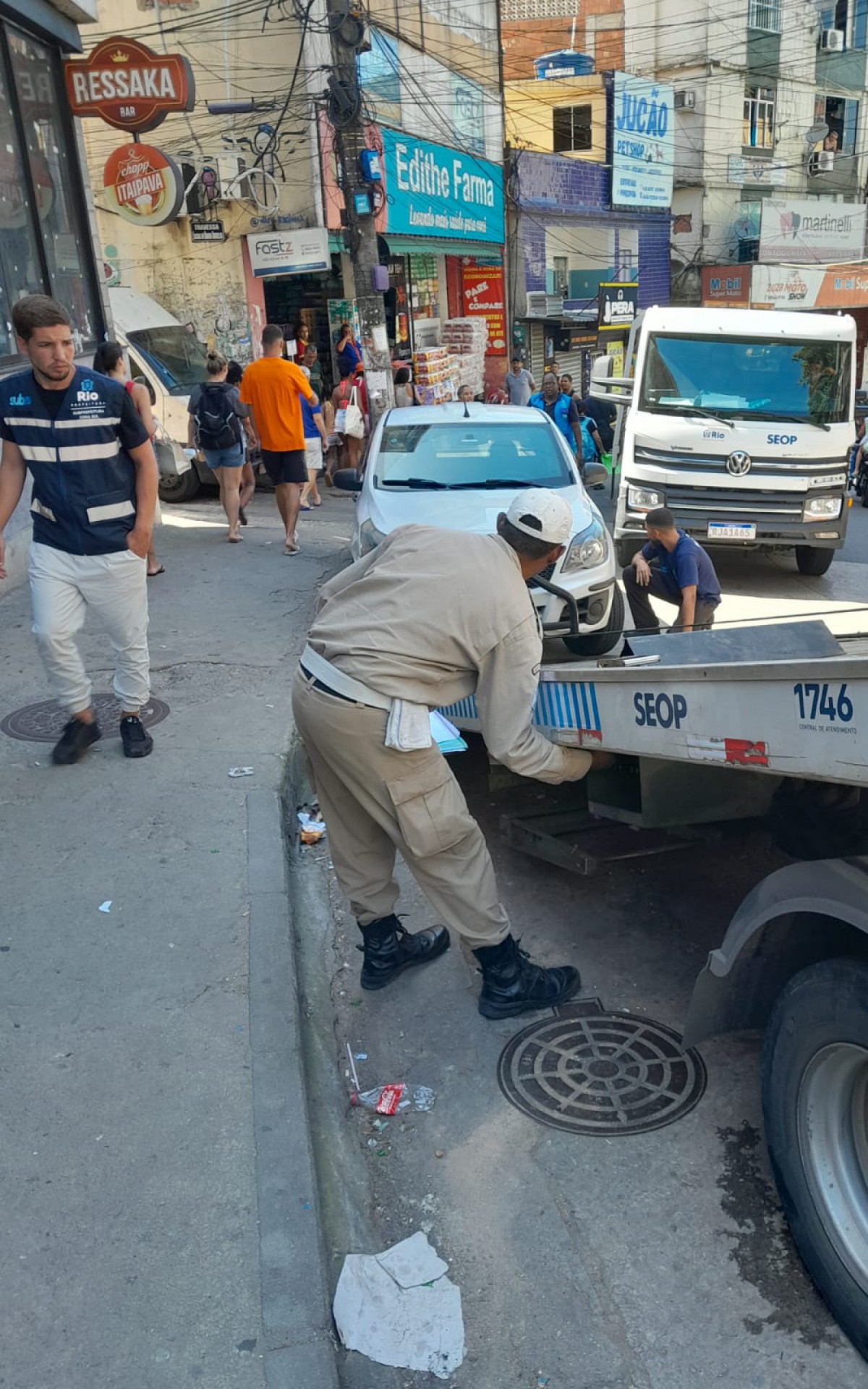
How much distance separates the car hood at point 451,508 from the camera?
6695 millimetres

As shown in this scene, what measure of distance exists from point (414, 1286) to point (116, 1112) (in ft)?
3.10

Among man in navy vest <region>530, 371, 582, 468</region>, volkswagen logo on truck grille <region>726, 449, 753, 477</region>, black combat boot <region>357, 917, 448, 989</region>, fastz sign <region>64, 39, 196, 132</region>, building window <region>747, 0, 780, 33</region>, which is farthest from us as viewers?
building window <region>747, 0, 780, 33</region>

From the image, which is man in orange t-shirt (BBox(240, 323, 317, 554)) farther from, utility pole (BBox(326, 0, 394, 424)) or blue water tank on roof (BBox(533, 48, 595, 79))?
blue water tank on roof (BBox(533, 48, 595, 79))

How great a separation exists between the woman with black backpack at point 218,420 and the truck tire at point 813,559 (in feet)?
19.0

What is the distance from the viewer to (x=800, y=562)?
445 inches

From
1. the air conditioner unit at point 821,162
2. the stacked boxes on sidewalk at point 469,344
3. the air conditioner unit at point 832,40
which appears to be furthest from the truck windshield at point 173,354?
the air conditioner unit at point 832,40

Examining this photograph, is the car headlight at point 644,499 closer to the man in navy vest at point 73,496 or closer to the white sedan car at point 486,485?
the white sedan car at point 486,485

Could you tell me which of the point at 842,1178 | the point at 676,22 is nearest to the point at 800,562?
the point at 842,1178

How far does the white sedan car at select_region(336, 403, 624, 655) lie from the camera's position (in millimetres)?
6703

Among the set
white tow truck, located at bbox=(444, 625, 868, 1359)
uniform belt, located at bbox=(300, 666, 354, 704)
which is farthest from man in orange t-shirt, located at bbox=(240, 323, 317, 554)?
white tow truck, located at bbox=(444, 625, 868, 1359)

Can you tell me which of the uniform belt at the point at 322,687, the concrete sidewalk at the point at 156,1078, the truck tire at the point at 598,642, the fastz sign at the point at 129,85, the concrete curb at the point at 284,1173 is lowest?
the concrete curb at the point at 284,1173

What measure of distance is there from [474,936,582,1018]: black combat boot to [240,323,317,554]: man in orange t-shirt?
6598 millimetres

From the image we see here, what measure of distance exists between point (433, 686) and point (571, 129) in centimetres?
3427

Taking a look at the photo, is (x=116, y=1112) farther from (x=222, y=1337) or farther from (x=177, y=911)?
(x=177, y=911)
